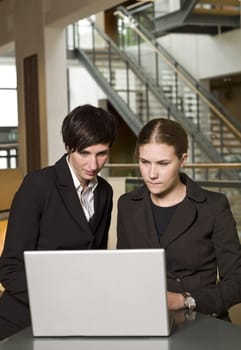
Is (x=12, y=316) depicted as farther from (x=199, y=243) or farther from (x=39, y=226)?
(x=199, y=243)

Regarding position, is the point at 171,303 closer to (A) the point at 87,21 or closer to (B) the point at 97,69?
(B) the point at 97,69

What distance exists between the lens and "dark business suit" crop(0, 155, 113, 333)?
1.83m

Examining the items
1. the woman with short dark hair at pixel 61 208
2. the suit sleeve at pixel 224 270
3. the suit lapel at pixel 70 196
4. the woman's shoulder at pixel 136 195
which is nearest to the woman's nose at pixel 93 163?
the woman with short dark hair at pixel 61 208

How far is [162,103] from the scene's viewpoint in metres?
10.8

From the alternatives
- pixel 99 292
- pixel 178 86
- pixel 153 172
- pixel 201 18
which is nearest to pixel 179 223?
pixel 153 172

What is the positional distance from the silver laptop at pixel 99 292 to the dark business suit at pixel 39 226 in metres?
0.41

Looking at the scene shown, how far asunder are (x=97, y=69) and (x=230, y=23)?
2735 millimetres

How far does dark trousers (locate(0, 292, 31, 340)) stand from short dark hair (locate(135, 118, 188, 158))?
0.65 m

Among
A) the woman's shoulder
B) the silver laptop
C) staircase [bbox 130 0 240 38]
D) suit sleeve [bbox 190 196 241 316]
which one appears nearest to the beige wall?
staircase [bbox 130 0 240 38]

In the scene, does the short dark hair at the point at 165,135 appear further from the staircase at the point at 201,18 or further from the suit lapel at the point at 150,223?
the staircase at the point at 201,18

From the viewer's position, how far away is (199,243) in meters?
1.92

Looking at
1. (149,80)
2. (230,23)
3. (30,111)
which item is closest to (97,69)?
(149,80)

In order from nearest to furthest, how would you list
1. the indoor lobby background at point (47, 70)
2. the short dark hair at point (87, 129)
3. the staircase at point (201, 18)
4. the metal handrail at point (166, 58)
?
the short dark hair at point (87, 129) → the indoor lobby background at point (47, 70) → the staircase at point (201, 18) → the metal handrail at point (166, 58)

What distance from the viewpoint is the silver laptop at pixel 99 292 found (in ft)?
4.34
